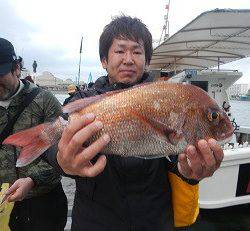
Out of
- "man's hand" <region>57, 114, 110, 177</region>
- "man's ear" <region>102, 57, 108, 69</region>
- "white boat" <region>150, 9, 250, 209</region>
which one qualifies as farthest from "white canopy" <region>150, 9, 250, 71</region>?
"man's hand" <region>57, 114, 110, 177</region>

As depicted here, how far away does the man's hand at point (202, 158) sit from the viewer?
195 centimetres

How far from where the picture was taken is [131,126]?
6.35 ft

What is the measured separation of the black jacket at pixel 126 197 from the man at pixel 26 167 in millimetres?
882

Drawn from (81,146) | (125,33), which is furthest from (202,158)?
(125,33)

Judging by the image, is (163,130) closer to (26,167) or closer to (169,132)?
(169,132)

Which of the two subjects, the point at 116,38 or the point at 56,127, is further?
the point at 116,38

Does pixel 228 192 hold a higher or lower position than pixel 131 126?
lower

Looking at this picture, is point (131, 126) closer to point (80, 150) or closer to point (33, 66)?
point (80, 150)

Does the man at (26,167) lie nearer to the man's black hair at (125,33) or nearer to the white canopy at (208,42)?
the man's black hair at (125,33)

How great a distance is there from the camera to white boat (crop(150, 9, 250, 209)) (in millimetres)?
7117

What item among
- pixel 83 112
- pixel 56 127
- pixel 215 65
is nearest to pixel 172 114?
pixel 83 112

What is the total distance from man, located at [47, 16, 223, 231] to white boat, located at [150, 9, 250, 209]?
470 cm

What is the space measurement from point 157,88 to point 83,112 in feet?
1.46

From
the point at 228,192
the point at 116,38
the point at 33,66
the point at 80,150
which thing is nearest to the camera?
the point at 80,150
